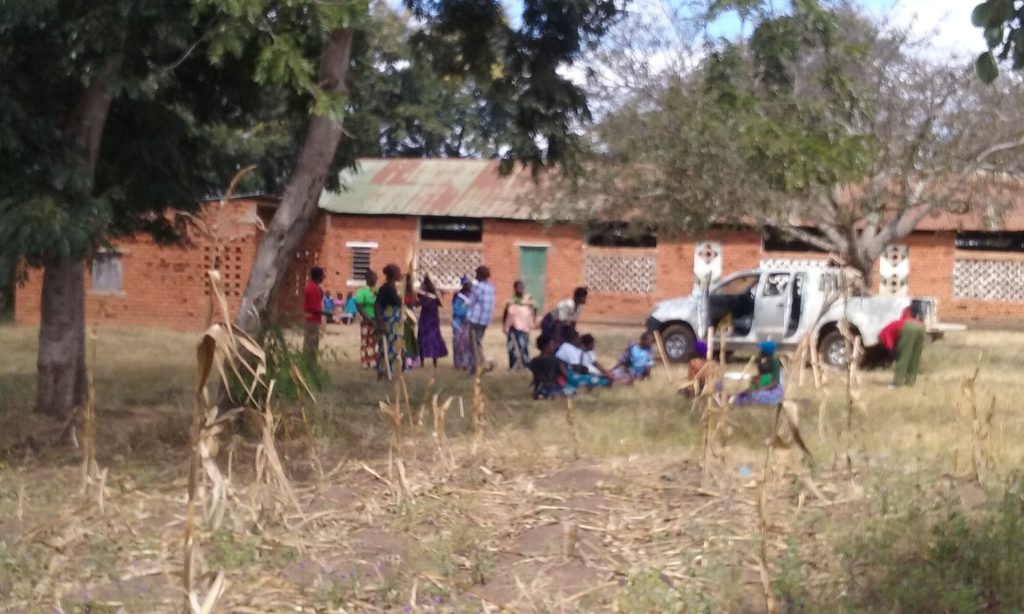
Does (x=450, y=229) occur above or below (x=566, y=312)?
above

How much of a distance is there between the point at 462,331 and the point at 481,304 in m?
1.02

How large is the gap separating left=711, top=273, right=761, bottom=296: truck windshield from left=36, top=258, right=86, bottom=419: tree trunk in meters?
10.4

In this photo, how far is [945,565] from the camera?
575 centimetres

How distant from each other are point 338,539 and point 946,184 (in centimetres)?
1305

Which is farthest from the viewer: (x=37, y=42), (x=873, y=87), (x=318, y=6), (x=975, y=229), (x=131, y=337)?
(x=975, y=229)

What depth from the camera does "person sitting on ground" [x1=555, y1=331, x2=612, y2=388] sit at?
13648 mm

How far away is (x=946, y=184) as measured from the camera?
56.8 ft

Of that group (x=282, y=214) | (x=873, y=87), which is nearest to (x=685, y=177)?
(x=873, y=87)

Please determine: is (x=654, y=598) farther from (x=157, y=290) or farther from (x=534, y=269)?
(x=534, y=269)

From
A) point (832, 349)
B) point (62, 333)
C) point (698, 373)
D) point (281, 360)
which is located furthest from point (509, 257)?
point (281, 360)

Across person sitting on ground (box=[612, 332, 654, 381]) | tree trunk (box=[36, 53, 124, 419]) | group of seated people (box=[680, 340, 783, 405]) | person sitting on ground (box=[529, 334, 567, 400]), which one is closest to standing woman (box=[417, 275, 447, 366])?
person sitting on ground (box=[612, 332, 654, 381])

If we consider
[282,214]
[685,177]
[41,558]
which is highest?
[685,177]

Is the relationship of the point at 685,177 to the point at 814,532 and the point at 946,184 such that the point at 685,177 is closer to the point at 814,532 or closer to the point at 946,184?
the point at 946,184

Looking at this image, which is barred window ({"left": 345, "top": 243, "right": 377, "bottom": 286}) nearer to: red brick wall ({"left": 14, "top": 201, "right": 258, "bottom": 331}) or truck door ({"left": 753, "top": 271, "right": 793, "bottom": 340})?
red brick wall ({"left": 14, "top": 201, "right": 258, "bottom": 331})
